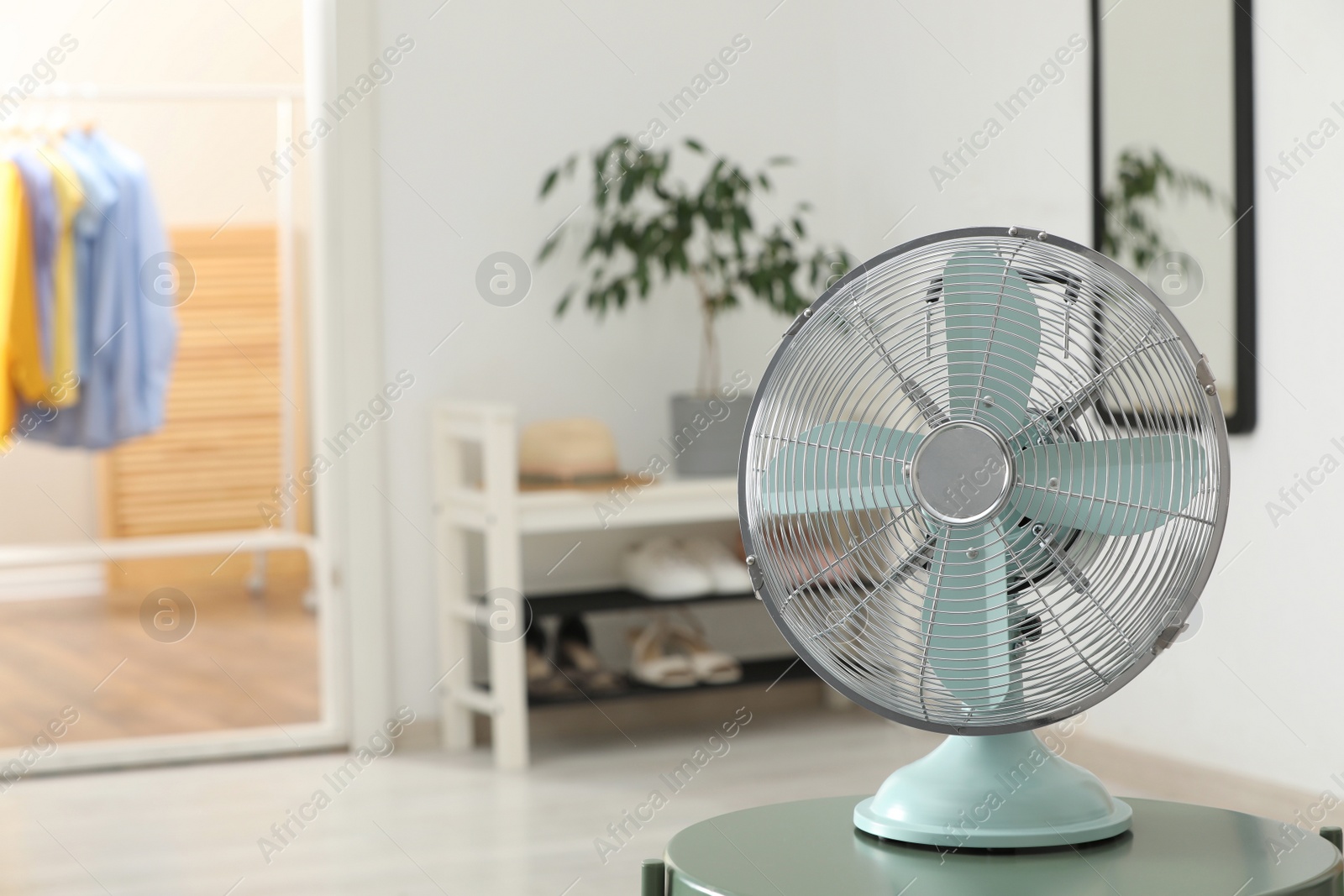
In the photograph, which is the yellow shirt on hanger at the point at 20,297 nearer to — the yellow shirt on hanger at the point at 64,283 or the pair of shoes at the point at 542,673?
the yellow shirt on hanger at the point at 64,283

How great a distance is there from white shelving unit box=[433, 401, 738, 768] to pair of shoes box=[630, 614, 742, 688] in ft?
0.92

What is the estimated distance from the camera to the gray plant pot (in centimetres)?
322

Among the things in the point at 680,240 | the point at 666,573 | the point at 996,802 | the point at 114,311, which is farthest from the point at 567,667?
the point at 996,802

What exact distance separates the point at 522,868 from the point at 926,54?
6.50 ft

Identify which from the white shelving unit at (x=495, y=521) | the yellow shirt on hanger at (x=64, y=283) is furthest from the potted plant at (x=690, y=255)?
the yellow shirt on hanger at (x=64, y=283)

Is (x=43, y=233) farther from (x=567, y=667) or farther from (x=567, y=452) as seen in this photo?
(x=567, y=667)

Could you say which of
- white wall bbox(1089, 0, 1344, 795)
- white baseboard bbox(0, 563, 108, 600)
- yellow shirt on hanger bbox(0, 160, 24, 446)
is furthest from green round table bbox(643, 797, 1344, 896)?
white baseboard bbox(0, 563, 108, 600)

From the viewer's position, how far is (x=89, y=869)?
7.82 ft

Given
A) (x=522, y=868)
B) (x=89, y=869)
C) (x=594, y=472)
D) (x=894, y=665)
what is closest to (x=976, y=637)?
(x=894, y=665)

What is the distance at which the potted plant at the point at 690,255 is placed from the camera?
314cm

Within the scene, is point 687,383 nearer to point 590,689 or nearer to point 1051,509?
point 590,689

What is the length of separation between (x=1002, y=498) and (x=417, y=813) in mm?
1886

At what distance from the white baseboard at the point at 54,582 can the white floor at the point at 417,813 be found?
2.03m

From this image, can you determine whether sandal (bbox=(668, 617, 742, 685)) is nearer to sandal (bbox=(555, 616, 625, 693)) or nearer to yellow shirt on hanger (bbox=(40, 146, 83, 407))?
sandal (bbox=(555, 616, 625, 693))
